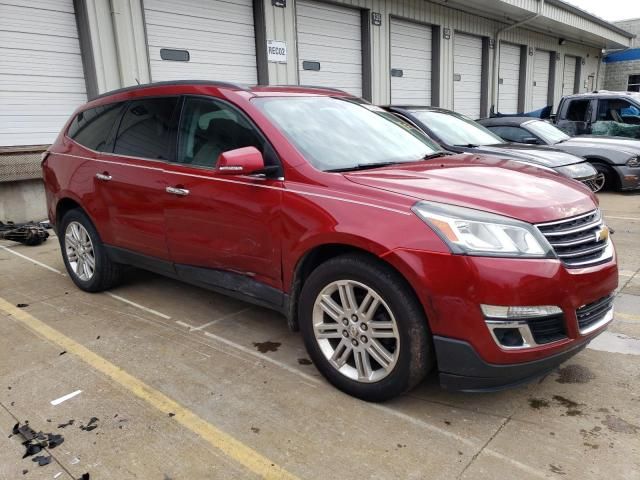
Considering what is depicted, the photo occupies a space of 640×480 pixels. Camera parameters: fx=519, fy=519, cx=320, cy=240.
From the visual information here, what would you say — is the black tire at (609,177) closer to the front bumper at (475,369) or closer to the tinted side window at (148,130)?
the front bumper at (475,369)

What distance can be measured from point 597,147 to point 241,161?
27.7 feet

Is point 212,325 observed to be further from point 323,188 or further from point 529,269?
point 529,269

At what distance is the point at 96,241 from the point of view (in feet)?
14.9

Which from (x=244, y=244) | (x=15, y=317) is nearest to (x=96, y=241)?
(x=15, y=317)

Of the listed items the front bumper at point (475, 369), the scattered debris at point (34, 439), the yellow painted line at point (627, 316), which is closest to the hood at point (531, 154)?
the yellow painted line at point (627, 316)

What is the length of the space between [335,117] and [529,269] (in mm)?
1785

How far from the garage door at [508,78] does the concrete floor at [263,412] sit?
17.0m

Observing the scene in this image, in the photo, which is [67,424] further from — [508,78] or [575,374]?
[508,78]

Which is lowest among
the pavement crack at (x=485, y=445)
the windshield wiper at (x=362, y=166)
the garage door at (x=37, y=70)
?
the pavement crack at (x=485, y=445)

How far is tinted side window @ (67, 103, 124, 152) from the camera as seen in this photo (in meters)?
4.37

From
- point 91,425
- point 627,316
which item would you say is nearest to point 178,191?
point 91,425

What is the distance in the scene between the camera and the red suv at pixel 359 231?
241 centimetres

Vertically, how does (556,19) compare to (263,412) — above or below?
above

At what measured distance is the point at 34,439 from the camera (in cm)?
257
